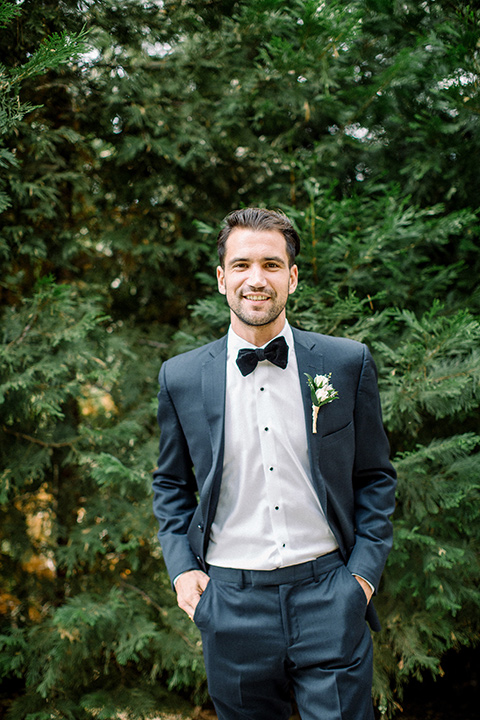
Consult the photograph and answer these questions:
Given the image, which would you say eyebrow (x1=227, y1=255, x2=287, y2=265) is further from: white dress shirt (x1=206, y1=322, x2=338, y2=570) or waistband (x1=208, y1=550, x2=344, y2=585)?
waistband (x1=208, y1=550, x2=344, y2=585)

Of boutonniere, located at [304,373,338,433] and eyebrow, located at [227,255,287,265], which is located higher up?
eyebrow, located at [227,255,287,265]

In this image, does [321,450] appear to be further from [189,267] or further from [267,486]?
[189,267]

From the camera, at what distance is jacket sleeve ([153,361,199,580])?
2.16m

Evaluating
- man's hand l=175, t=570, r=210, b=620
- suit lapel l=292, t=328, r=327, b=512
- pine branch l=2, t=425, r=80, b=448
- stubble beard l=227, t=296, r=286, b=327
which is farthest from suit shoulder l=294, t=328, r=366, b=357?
pine branch l=2, t=425, r=80, b=448

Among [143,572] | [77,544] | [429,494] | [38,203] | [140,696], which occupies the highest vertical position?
[38,203]

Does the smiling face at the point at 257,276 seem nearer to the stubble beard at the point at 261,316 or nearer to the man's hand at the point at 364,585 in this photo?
the stubble beard at the point at 261,316

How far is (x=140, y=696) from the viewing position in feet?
10.5

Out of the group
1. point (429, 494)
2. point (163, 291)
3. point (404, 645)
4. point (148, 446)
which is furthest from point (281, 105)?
point (404, 645)

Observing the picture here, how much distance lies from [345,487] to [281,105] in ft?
9.51

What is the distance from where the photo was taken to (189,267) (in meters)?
3.96

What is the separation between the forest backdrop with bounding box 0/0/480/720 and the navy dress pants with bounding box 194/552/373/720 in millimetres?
1109

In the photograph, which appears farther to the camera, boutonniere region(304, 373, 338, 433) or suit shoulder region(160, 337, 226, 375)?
suit shoulder region(160, 337, 226, 375)

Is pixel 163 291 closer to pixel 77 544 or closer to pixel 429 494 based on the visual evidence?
pixel 77 544

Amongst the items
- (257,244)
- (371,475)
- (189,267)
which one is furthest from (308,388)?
(189,267)
